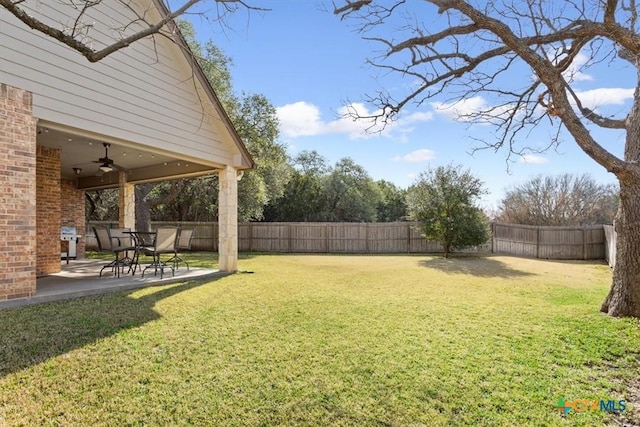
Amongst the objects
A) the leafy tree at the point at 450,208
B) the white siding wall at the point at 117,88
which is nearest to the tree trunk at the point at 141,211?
the white siding wall at the point at 117,88

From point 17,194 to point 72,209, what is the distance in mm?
7828

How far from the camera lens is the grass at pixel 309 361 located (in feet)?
8.20

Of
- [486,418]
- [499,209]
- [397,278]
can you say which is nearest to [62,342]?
[486,418]

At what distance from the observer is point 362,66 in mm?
6543

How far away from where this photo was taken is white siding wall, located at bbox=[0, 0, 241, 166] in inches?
189

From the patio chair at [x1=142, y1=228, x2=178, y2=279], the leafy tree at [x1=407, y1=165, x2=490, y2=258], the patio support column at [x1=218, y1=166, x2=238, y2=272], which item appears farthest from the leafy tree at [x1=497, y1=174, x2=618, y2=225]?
the patio chair at [x1=142, y1=228, x2=178, y2=279]

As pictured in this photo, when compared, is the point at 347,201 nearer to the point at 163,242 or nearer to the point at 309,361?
the point at 163,242

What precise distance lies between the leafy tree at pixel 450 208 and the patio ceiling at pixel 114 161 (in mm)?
8963

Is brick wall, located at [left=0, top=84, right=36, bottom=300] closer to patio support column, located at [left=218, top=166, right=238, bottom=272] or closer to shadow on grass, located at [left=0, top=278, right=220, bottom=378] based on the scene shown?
shadow on grass, located at [left=0, top=278, right=220, bottom=378]

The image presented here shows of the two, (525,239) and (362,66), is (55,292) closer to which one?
(362,66)

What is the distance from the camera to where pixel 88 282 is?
21.4 feet

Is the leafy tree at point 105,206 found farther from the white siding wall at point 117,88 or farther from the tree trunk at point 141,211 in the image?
the white siding wall at point 117,88

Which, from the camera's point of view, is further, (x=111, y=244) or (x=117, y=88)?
(x=111, y=244)

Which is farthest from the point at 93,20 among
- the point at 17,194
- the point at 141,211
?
the point at 141,211
